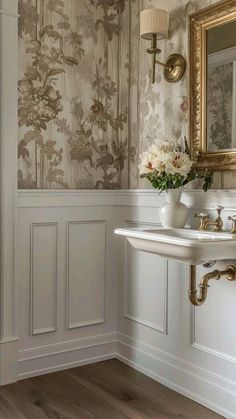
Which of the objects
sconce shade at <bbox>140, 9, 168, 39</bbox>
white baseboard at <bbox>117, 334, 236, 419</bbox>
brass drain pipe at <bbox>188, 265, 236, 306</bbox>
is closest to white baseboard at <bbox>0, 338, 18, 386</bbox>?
white baseboard at <bbox>117, 334, 236, 419</bbox>

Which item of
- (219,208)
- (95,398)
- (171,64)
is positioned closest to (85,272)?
(95,398)

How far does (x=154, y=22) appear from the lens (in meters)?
2.39

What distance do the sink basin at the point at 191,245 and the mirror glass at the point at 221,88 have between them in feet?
1.49

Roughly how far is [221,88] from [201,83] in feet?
0.42

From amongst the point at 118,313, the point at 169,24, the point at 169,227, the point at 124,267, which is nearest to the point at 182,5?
the point at 169,24

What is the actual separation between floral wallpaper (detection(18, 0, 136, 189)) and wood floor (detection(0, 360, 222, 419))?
1.06 m

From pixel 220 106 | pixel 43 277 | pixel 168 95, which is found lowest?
pixel 43 277

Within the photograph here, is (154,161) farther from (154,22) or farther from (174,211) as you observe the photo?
(154,22)

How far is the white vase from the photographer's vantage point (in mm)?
2242

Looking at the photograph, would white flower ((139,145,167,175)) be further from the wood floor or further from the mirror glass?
the wood floor

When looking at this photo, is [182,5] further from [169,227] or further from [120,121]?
[169,227]

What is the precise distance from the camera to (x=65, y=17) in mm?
2676

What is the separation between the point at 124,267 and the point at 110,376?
2.06 ft

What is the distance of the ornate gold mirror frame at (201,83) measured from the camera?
2.20 metres
